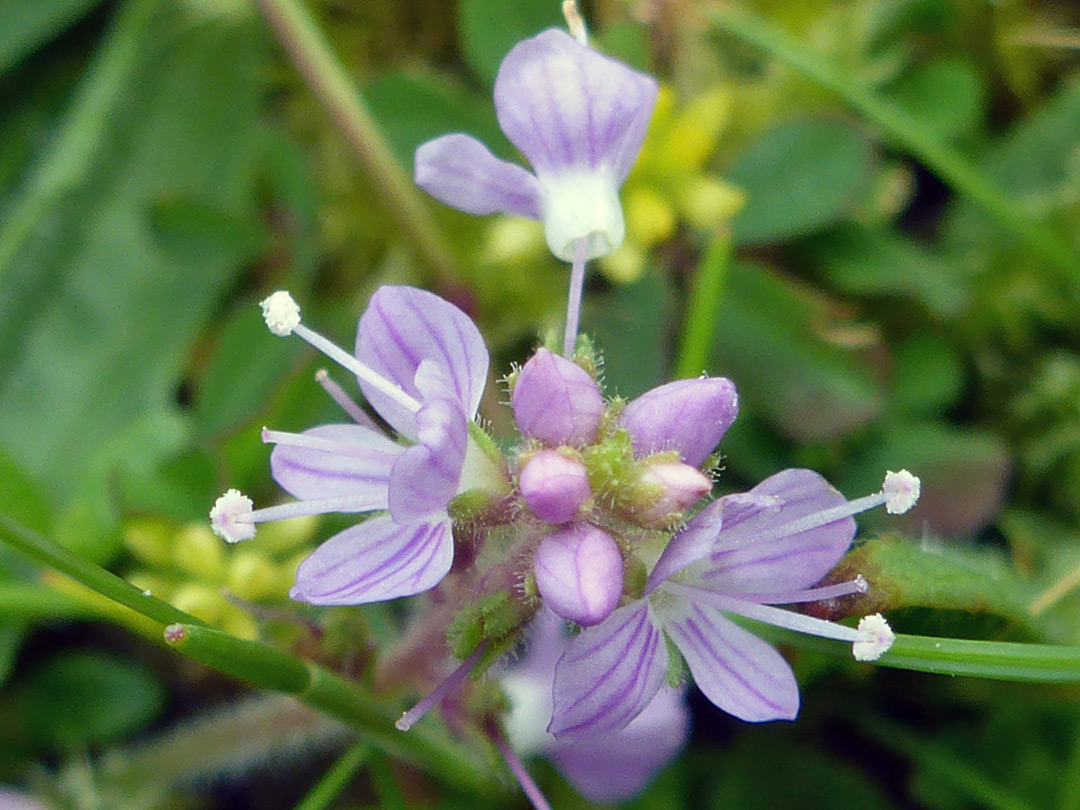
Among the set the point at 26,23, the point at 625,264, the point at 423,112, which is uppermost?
the point at 26,23

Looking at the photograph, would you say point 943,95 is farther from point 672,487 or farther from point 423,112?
point 672,487

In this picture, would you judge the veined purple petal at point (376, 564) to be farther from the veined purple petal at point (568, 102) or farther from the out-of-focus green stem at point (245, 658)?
the veined purple petal at point (568, 102)

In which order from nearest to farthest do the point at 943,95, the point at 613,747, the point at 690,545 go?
the point at 690,545 → the point at 613,747 → the point at 943,95

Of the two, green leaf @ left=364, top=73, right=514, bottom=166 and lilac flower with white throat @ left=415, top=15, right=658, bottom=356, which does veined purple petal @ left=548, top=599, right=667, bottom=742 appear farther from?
green leaf @ left=364, top=73, right=514, bottom=166

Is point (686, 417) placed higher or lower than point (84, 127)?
lower

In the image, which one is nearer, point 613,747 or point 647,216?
point 613,747

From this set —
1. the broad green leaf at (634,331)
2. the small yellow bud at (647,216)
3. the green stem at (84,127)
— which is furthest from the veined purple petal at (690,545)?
the green stem at (84,127)

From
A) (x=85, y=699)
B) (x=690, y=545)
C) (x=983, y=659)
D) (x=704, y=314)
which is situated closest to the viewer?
(x=690, y=545)

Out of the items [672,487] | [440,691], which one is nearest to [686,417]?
[672,487]
